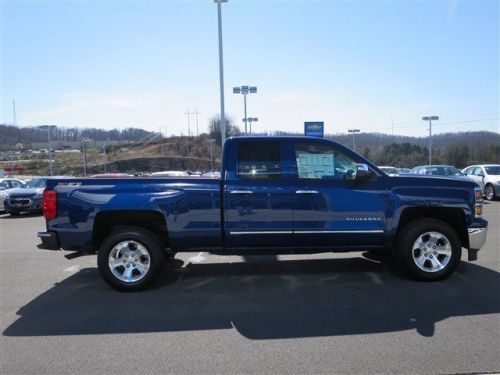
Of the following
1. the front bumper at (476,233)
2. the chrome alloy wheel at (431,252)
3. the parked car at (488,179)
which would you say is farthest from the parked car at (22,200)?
the parked car at (488,179)

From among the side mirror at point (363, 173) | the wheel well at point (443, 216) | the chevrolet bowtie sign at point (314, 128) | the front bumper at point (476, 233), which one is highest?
the chevrolet bowtie sign at point (314, 128)

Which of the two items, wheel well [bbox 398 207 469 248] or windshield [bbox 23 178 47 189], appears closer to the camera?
wheel well [bbox 398 207 469 248]

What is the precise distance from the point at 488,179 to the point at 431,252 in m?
15.5

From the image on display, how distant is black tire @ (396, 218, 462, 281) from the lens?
5.94 m

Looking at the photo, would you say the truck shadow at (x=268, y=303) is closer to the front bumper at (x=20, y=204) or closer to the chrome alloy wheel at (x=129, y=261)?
the chrome alloy wheel at (x=129, y=261)

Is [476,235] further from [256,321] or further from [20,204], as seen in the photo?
[20,204]

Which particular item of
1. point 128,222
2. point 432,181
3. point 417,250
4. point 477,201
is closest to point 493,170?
point 477,201

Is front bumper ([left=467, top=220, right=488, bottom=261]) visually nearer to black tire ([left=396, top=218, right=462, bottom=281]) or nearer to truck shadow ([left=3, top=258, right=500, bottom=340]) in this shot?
black tire ([left=396, top=218, right=462, bottom=281])

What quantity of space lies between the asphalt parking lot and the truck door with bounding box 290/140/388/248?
26.1 inches

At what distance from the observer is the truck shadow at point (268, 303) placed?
14.8ft

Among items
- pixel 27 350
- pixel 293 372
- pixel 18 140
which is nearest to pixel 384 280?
pixel 293 372

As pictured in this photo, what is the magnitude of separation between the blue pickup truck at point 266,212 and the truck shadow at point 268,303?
0.44 metres

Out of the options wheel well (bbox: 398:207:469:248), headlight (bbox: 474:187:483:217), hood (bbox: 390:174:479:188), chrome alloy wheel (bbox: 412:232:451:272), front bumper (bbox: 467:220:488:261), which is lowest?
chrome alloy wheel (bbox: 412:232:451:272)

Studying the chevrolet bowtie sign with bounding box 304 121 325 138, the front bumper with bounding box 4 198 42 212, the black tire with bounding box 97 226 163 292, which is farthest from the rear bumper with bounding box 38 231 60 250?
the chevrolet bowtie sign with bounding box 304 121 325 138
